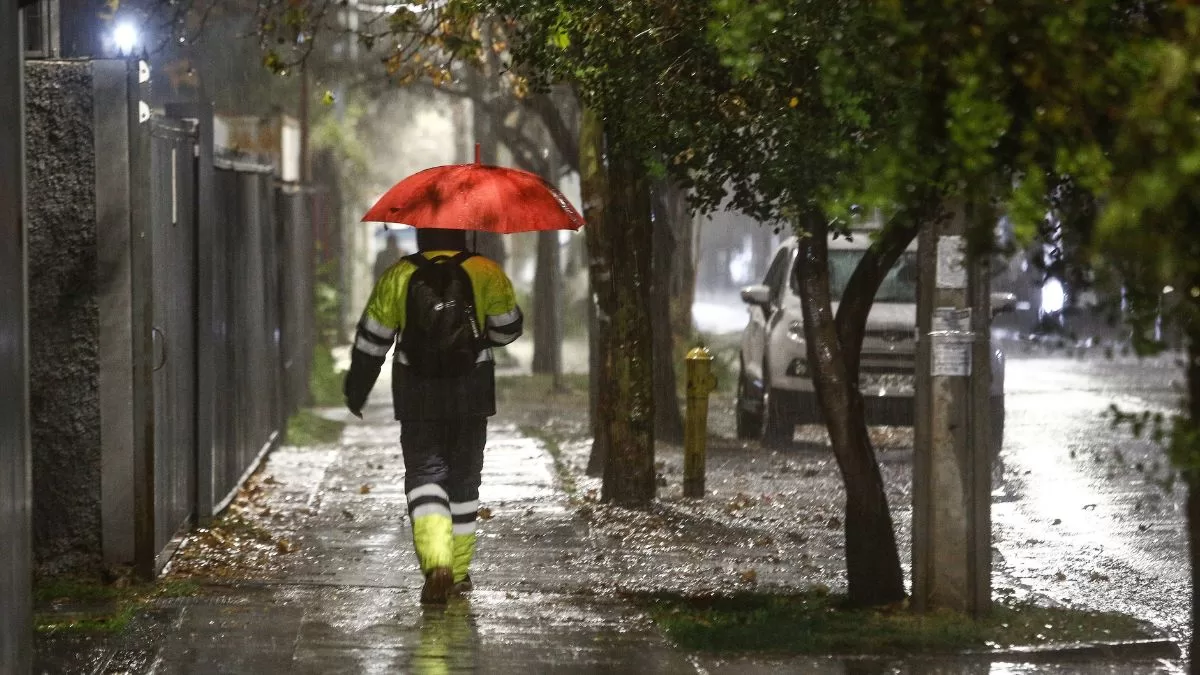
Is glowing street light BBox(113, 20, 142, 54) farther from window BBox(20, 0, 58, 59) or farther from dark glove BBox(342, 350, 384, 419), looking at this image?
dark glove BBox(342, 350, 384, 419)

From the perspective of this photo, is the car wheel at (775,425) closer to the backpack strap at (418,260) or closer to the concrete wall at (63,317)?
the backpack strap at (418,260)

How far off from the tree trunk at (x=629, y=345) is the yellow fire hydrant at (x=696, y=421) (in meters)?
0.57

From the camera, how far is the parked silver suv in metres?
13.8

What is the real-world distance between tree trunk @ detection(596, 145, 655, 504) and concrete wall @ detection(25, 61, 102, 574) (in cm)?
375

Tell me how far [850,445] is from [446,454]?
1.89 metres

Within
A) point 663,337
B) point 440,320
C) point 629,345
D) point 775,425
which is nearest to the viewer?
point 440,320

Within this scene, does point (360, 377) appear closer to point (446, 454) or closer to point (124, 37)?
point (446, 454)

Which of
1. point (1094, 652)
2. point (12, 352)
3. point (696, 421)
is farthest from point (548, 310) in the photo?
point (12, 352)

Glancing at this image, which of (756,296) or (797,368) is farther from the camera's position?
(756,296)

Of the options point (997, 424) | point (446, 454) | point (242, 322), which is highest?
point (242, 322)

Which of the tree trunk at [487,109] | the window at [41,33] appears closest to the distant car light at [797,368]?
the tree trunk at [487,109]

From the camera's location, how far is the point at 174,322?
28.8 ft

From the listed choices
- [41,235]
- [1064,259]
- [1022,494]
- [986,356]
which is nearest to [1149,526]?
[1022,494]

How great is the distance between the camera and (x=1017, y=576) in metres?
8.70
